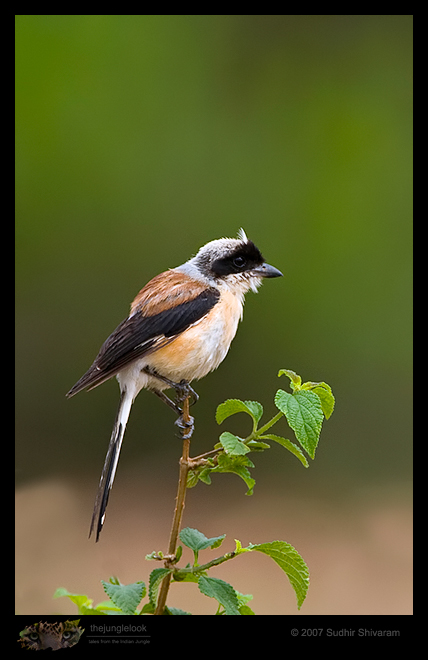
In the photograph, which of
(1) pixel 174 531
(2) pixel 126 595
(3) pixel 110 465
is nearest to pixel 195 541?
(1) pixel 174 531

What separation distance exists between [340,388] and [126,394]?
285cm

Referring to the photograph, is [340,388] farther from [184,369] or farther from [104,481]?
[104,481]

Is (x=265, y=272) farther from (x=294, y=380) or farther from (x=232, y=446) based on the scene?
(x=232, y=446)

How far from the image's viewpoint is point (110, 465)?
2.19m

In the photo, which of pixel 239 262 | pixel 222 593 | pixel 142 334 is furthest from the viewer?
pixel 239 262

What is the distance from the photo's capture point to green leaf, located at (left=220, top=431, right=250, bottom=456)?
1.43 m

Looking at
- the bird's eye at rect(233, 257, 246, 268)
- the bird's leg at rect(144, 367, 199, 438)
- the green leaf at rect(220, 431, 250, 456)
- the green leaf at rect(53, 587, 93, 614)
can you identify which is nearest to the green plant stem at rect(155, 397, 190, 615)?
the green leaf at rect(220, 431, 250, 456)

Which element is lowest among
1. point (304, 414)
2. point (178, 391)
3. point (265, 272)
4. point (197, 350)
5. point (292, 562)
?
point (292, 562)

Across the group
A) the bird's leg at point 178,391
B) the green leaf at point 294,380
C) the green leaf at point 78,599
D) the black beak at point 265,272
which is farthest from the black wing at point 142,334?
the green leaf at point 294,380

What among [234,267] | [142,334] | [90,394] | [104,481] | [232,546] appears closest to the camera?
[104,481]

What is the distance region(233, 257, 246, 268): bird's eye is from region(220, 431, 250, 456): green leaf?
4.28 ft

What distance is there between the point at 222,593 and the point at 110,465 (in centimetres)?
85

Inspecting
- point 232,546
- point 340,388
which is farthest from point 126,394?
point 340,388
